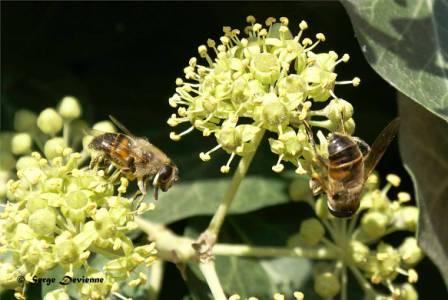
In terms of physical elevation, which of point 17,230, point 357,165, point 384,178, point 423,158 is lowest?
point 384,178

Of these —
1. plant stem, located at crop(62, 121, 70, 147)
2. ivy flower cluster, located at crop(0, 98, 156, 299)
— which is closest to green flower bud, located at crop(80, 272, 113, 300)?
ivy flower cluster, located at crop(0, 98, 156, 299)

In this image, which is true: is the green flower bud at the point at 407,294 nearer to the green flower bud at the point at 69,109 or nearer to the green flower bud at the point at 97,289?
the green flower bud at the point at 97,289

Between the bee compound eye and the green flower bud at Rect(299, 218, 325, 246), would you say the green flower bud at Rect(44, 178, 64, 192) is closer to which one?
the bee compound eye

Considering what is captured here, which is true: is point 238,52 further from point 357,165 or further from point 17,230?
point 17,230

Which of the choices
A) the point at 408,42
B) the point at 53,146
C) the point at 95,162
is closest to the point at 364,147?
the point at 408,42

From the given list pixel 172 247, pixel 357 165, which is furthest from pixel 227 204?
pixel 357 165

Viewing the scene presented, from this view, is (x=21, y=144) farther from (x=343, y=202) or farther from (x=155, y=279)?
(x=343, y=202)
